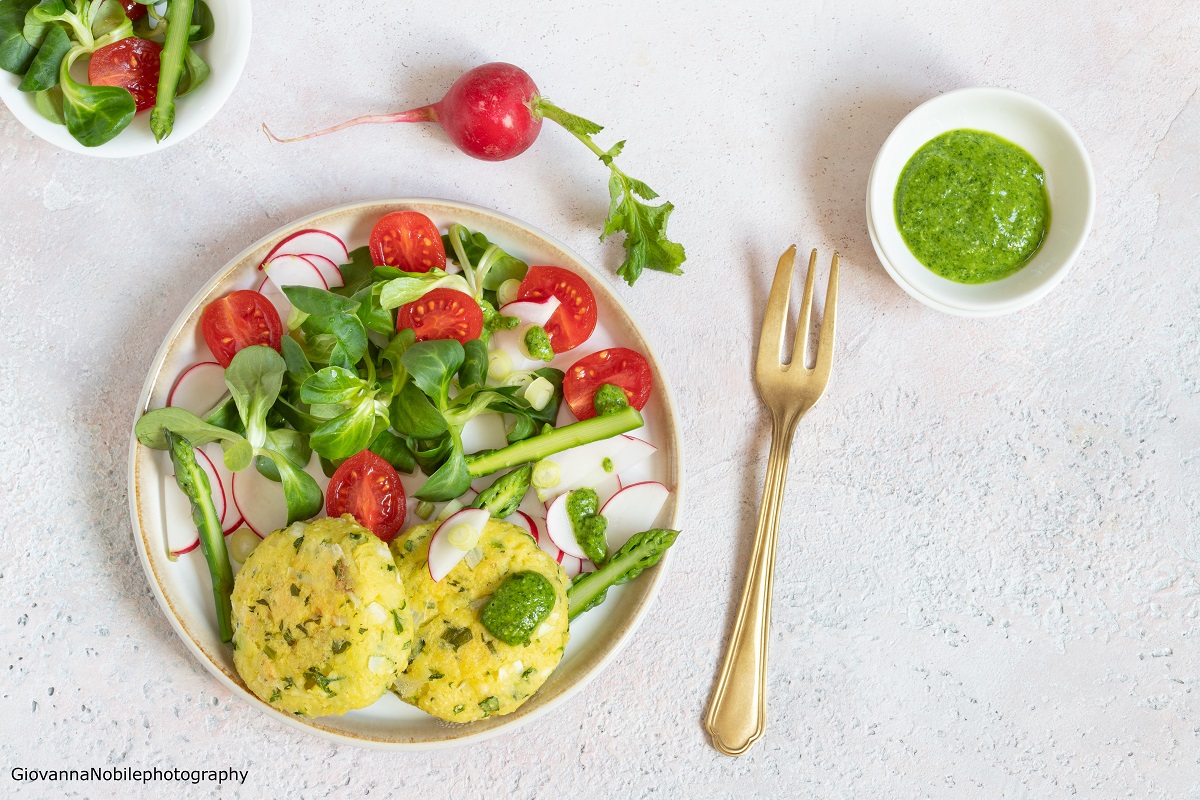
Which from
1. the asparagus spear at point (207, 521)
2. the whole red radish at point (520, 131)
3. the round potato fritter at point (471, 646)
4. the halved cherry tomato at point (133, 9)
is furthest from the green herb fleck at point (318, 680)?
the halved cherry tomato at point (133, 9)

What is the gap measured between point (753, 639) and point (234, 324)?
205cm

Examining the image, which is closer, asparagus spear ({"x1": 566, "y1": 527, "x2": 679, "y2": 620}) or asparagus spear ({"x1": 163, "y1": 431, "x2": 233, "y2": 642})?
asparagus spear ({"x1": 163, "y1": 431, "x2": 233, "y2": 642})

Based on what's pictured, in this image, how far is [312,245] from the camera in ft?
9.08

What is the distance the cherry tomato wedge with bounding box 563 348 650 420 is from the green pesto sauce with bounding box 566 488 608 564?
278mm

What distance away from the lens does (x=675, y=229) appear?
3.08 meters

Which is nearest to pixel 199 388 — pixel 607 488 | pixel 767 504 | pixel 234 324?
pixel 234 324

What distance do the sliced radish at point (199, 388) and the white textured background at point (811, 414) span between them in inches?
12.6

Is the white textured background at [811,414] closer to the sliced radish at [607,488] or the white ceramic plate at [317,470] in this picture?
the white ceramic plate at [317,470]

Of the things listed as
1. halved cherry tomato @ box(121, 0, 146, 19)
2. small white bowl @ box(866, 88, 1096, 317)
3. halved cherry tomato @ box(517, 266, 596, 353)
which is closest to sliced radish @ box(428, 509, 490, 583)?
halved cherry tomato @ box(517, 266, 596, 353)

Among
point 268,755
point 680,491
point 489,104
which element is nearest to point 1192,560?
point 680,491

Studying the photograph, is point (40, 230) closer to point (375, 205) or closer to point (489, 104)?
point (375, 205)

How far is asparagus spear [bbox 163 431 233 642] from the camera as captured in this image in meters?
2.59

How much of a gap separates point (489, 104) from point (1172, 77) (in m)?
2.59

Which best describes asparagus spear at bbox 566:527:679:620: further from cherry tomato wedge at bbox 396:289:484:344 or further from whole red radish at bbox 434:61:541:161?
whole red radish at bbox 434:61:541:161
